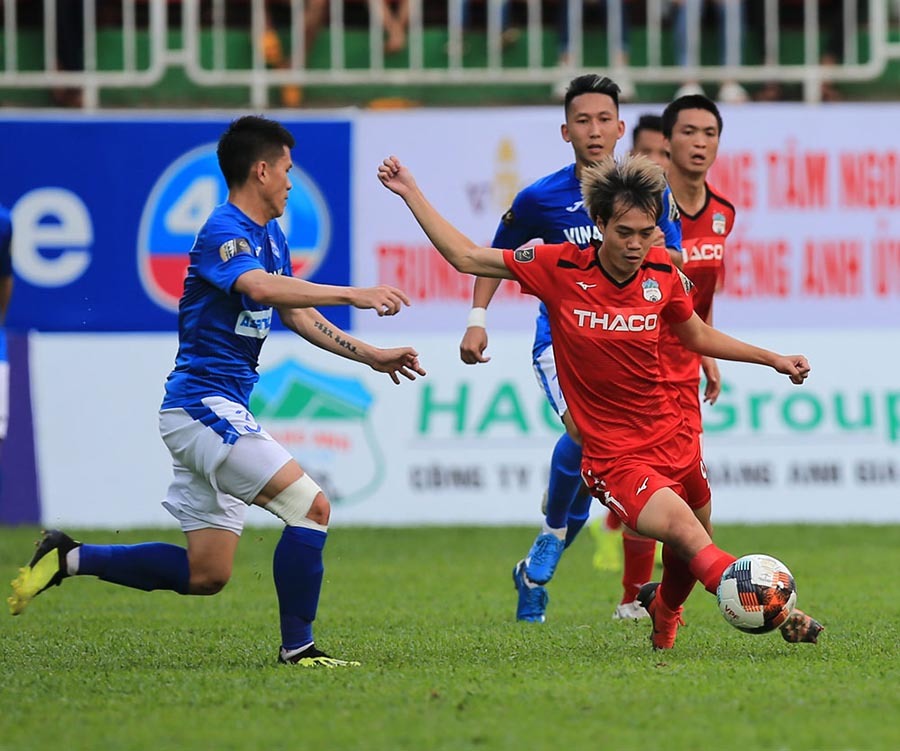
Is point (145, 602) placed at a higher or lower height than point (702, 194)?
lower

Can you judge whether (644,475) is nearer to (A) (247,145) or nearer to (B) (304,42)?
(A) (247,145)

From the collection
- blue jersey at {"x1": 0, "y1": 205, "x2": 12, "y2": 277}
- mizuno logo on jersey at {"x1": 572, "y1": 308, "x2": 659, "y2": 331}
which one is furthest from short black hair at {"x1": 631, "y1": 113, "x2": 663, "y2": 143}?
blue jersey at {"x1": 0, "y1": 205, "x2": 12, "y2": 277}

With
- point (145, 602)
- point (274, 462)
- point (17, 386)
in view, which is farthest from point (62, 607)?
point (17, 386)

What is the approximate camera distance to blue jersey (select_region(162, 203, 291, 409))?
6.75m

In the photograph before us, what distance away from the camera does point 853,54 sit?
50.0 feet

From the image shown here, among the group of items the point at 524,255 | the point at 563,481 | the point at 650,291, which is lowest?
the point at 563,481

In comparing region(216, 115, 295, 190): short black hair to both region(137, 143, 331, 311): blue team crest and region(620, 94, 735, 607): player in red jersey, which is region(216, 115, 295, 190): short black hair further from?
region(137, 143, 331, 311): blue team crest

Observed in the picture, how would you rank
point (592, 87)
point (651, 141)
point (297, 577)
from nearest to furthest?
point (297, 577) < point (592, 87) < point (651, 141)

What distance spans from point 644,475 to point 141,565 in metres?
2.05

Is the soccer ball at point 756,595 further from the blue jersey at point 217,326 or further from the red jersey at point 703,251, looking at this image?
the red jersey at point 703,251

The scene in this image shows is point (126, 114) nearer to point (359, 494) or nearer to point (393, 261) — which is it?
point (393, 261)

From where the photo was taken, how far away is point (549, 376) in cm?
857

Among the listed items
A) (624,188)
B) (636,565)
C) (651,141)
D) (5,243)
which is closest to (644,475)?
(624,188)

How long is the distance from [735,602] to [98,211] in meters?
9.07
